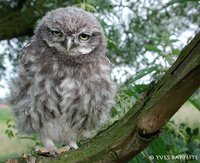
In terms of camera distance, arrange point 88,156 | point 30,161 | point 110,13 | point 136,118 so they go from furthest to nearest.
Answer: point 110,13 < point 30,161 < point 88,156 < point 136,118

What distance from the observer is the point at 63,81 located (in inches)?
80.4

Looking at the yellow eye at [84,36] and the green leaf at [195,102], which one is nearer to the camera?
the green leaf at [195,102]

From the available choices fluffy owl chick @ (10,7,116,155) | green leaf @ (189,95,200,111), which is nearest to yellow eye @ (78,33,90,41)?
fluffy owl chick @ (10,7,116,155)

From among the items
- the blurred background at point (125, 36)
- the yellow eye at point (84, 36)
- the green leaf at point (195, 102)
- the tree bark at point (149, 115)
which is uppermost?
the tree bark at point (149, 115)

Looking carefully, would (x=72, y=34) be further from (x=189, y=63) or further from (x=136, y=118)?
(x=189, y=63)

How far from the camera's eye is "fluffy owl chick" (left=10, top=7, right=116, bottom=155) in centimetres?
204

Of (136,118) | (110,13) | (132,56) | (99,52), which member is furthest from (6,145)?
(136,118)

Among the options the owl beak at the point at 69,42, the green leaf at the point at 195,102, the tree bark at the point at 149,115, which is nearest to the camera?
the tree bark at the point at 149,115

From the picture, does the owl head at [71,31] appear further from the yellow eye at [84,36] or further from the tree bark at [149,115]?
the tree bark at [149,115]

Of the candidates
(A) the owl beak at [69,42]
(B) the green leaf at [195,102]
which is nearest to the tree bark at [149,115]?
(B) the green leaf at [195,102]

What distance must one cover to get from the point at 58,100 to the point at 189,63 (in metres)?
0.89

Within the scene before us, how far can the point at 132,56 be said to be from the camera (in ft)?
12.4

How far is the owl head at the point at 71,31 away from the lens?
2.04 metres

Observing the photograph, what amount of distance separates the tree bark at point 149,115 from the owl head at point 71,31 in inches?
22.0
